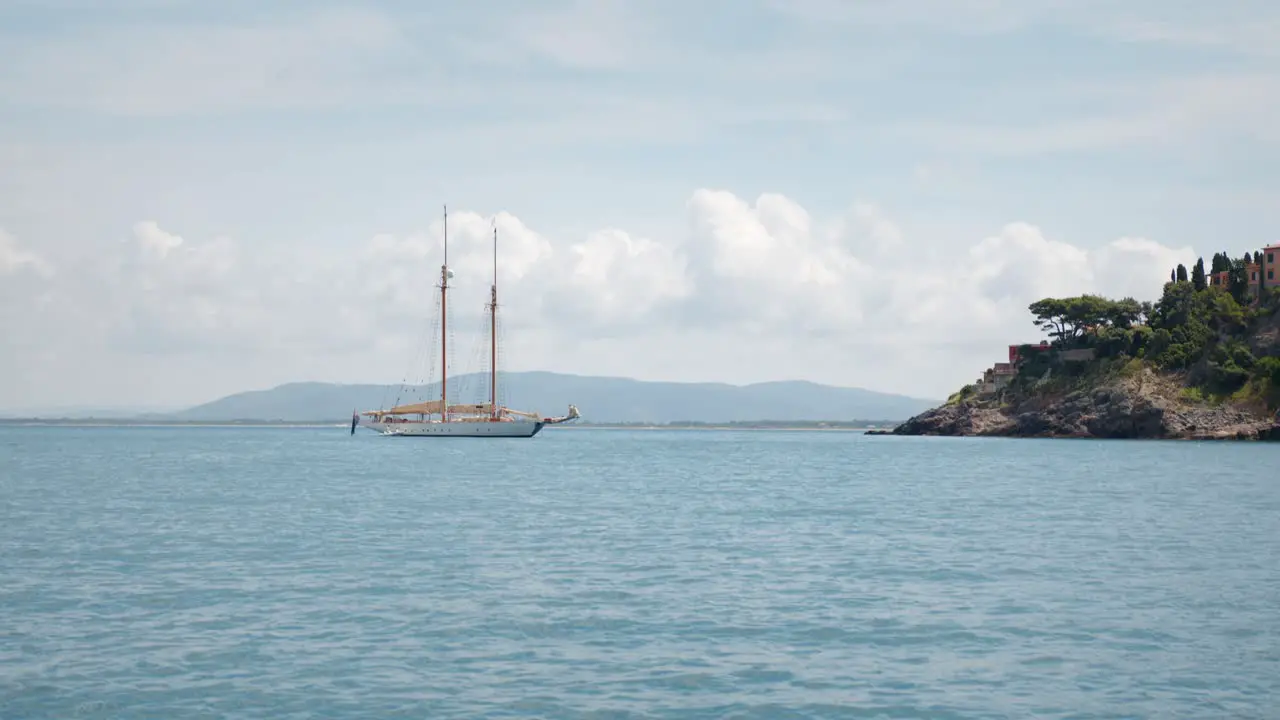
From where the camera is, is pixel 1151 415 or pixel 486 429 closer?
pixel 1151 415

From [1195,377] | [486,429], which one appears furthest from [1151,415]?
[486,429]

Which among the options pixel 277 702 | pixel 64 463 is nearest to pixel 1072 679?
pixel 277 702

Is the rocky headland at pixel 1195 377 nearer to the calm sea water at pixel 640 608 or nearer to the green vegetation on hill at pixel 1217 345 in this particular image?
the green vegetation on hill at pixel 1217 345

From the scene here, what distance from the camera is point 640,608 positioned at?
2958cm

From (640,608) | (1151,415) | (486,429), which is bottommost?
(640,608)

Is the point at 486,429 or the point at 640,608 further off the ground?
the point at 486,429

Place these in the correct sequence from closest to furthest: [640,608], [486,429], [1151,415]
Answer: [640,608] → [1151,415] → [486,429]

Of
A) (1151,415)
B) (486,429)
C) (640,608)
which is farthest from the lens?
(486,429)

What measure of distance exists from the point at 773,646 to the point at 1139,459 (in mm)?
101989

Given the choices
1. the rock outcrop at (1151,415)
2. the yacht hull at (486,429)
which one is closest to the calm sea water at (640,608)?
the rock outcrop at (1151,415)

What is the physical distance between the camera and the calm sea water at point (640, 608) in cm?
2109

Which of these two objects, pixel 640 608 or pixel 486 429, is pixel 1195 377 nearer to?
pixel 486 429

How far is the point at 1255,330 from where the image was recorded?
187 metres

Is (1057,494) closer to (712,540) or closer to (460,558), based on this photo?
(712,540)
